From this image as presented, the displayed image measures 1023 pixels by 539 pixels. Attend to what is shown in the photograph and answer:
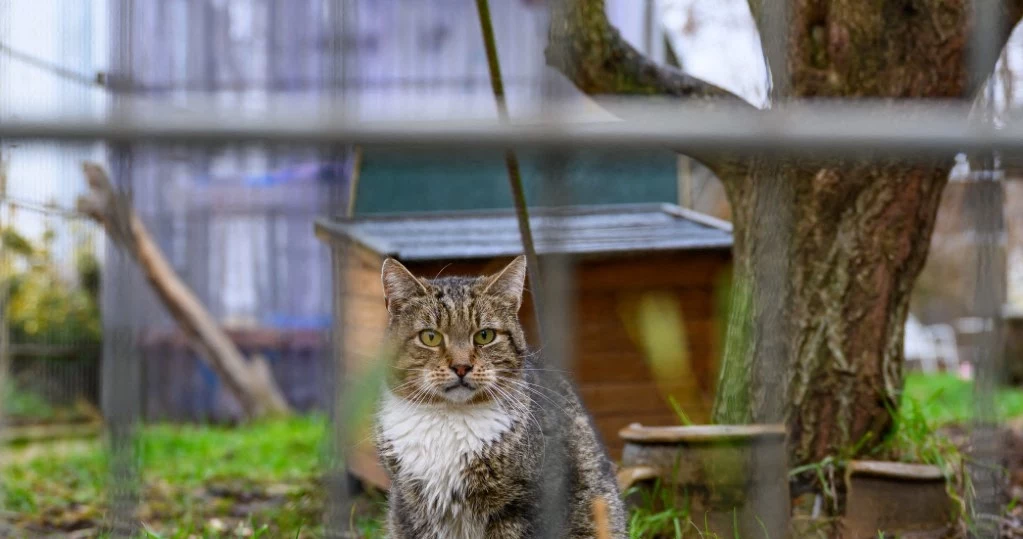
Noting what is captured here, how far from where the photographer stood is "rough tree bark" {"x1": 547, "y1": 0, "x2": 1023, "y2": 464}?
2.88 m

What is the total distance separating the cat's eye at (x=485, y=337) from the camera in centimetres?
251

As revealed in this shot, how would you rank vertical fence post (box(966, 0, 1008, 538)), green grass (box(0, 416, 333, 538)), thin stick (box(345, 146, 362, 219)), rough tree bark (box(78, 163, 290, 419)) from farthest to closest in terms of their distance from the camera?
rough tree bark (box(78, 163, 290, 419)), thin stick (box(345, 146, 362, 219)), green grass (box(0, 416, 333, 538)), vertical fence post (box(966, 0, 1008, 538))

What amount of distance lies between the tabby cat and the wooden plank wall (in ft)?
4.37

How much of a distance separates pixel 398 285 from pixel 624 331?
166cm

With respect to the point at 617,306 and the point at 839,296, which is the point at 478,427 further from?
the point at 617,306

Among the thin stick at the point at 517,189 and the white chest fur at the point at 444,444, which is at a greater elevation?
the thin stick at the point at 517,189

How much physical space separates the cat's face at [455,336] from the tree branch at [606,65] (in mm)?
777

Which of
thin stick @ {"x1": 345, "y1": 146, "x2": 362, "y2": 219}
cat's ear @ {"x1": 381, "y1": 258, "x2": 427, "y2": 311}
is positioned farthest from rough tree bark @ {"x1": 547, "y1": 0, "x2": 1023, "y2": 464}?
thin stick @ {"x1": 345, "y1": 146, "x2": 362, "y2": 219}

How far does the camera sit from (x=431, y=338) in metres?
2.50

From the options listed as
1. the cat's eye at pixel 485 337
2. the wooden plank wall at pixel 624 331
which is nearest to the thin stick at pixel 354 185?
the wooden plank wall at pixel 624 331

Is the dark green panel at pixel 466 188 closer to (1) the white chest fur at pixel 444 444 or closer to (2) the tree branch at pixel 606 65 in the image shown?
(2) the tree branch at pixel 606 65

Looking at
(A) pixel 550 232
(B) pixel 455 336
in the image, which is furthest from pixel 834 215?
(A) pixel 550 232

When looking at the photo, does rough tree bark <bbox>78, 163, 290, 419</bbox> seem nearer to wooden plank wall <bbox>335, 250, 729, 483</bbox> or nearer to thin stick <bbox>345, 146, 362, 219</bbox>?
thin stick <bbox>345, 146, 362, 219</bbox>

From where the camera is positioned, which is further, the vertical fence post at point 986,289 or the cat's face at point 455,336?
the cat's face at point 455,336
